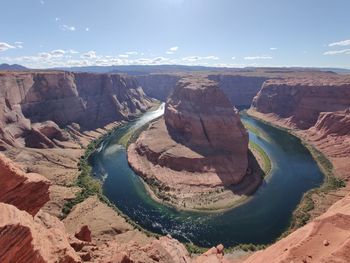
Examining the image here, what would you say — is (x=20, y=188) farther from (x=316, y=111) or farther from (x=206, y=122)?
(x=316, y=111)

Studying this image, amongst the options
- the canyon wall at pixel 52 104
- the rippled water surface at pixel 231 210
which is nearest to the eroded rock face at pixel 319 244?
the rippled water surface at pixel 231 210

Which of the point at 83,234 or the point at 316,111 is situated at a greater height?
the point at 83,234

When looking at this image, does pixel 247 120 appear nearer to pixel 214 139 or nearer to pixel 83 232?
pixel 214 139

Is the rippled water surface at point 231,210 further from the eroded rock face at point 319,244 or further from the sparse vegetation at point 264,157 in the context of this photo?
the eroded rock face at point 319,244

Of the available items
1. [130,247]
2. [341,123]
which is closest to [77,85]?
[341,123]

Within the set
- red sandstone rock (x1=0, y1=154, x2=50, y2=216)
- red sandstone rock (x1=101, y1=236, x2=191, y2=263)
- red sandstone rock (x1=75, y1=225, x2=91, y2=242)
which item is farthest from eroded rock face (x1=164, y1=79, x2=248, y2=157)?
red sandstone rock (x1=0, y1=154, x2=50, y2=216)

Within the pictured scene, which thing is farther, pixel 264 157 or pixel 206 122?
pixel 264 157

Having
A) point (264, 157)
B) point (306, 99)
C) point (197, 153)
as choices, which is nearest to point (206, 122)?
point (197, 153)
